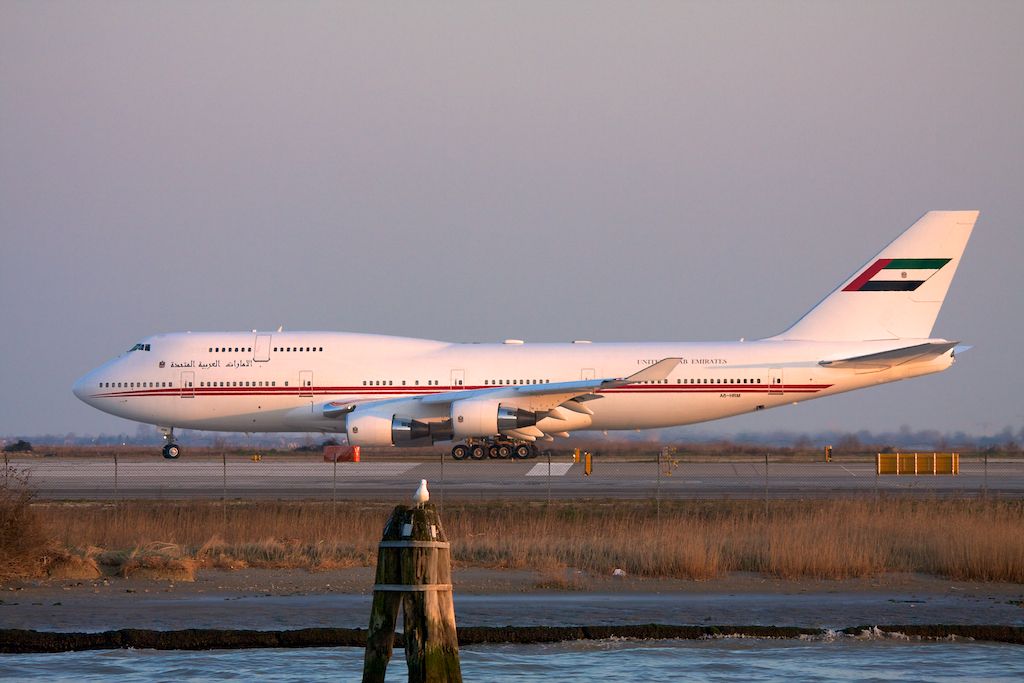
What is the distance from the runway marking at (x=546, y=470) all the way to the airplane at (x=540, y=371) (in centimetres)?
139

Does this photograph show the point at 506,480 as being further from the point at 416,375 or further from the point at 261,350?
the point at 261,350

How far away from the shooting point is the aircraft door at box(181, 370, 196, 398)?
134 ft

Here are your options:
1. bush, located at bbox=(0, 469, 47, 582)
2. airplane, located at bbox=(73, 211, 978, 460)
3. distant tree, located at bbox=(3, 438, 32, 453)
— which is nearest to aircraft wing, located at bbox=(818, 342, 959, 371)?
airplane, located at bbox=(73, 211, 978, 460)

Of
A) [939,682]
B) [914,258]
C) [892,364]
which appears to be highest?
[914,258]

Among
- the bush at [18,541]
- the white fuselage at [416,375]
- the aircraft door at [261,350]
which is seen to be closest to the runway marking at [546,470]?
the white fuselage at [416,375]

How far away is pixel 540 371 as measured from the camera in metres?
39.5

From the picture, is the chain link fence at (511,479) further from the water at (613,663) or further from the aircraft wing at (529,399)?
the water at (613,663)

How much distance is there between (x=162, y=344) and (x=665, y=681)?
33492 mm

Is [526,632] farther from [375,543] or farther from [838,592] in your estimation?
[375,543]

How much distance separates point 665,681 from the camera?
409 inches

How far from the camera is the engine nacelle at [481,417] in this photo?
1448 inches

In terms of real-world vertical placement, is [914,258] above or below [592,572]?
above

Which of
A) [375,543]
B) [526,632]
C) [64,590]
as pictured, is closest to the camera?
[526,632]

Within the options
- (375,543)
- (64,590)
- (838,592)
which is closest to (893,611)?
(838,592)
